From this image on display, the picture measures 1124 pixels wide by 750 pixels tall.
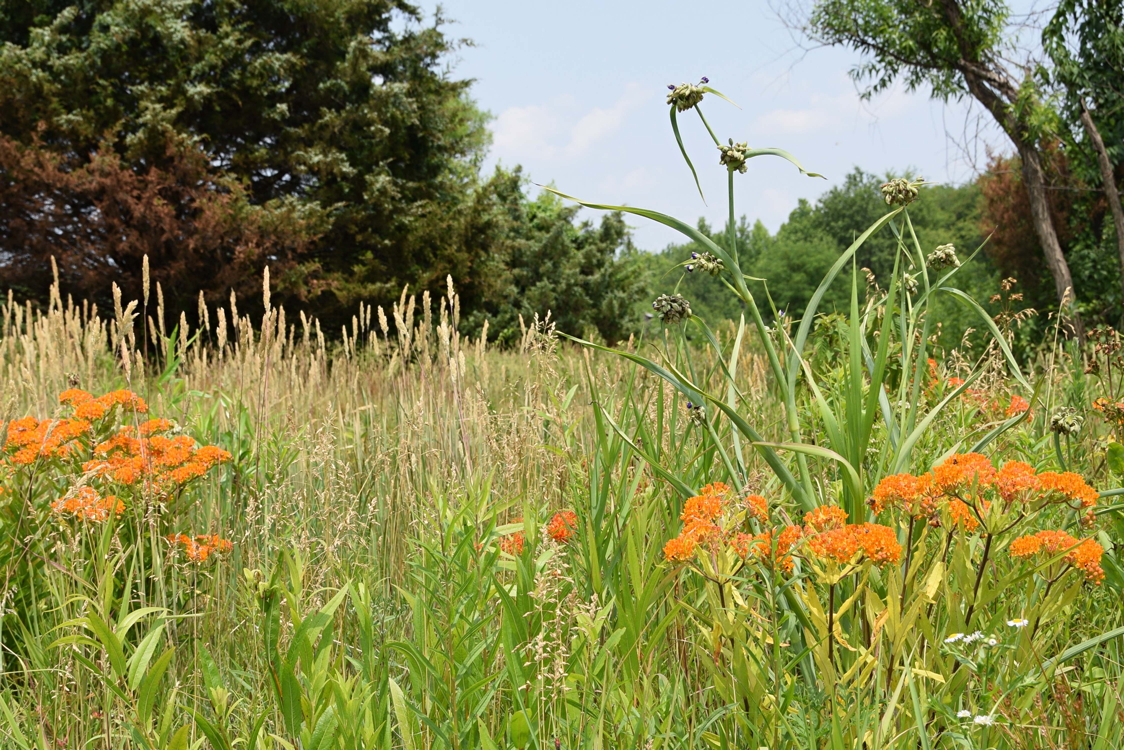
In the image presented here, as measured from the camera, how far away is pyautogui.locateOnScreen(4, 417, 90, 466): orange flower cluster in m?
1.85

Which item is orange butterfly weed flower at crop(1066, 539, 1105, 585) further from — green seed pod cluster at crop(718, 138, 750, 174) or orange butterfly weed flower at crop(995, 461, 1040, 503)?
green seed pod cluster at crop(718, 138, 750, 174)

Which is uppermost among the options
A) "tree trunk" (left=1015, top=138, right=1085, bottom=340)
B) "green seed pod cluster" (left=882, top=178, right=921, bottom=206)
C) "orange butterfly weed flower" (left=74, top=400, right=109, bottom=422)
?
"tree trunk" (left=1015, top=138, right=1085, bottom=340)

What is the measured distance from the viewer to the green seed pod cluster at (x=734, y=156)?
151 cm

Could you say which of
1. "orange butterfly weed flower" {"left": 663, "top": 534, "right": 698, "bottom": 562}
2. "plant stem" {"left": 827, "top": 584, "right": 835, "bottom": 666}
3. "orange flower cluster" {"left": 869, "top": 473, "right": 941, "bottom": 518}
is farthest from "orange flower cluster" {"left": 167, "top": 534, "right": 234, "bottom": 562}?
"orange flower cluster" {"left": 869, "top": 473, "right": 941, "bottom": 518}

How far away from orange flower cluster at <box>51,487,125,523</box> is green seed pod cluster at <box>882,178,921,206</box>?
185cm

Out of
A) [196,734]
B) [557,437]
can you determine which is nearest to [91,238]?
[557,437]

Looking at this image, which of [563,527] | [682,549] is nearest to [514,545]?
[563,527]

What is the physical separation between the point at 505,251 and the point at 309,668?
14.6m

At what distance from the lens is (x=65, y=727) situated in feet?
5.24

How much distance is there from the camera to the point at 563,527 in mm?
1658

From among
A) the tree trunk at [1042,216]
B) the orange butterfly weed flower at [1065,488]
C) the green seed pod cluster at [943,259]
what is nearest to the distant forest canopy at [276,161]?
the tree trunk at [1042,216]

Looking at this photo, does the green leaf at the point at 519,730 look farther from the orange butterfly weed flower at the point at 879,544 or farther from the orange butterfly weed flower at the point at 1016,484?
the orange butterfly weed flower at the point at 1016,484

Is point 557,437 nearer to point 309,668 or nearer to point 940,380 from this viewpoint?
point 940,380

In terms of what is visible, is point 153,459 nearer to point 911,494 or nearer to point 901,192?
point 911,494
